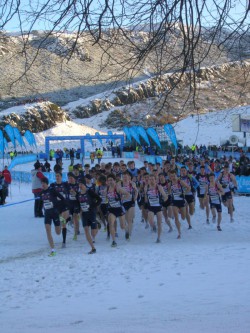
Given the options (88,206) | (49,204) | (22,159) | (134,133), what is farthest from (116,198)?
(134,133)

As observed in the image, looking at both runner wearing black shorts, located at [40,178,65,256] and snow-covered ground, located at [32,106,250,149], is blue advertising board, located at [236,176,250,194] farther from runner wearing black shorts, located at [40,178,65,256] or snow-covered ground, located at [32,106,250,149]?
snow-covered ground, located at [32,106,250,149]

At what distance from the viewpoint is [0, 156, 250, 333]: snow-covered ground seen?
18.3 ft

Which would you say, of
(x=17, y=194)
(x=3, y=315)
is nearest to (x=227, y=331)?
(x=3, y=315)

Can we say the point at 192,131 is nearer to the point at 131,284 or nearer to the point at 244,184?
the point at 244,184

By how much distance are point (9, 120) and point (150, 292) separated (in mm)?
64373

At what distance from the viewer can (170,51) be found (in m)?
4.46

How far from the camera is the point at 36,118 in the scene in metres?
70.1

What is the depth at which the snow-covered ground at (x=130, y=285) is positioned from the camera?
5.59 meters

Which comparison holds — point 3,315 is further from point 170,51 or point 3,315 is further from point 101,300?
point 170,51

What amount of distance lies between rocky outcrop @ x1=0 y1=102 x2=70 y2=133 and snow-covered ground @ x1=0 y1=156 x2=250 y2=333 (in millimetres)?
59095

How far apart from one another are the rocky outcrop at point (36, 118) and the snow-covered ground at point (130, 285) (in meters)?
59.1

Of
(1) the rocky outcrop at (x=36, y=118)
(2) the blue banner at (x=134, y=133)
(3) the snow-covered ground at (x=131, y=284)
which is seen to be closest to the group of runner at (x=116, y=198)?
(3) the snow-covered ground at (x=131, y=284)

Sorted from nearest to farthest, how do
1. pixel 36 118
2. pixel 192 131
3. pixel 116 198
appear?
pixel 116 198
pixel 192 131
pixel 36 118

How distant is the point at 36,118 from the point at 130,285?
64544 millimetres
